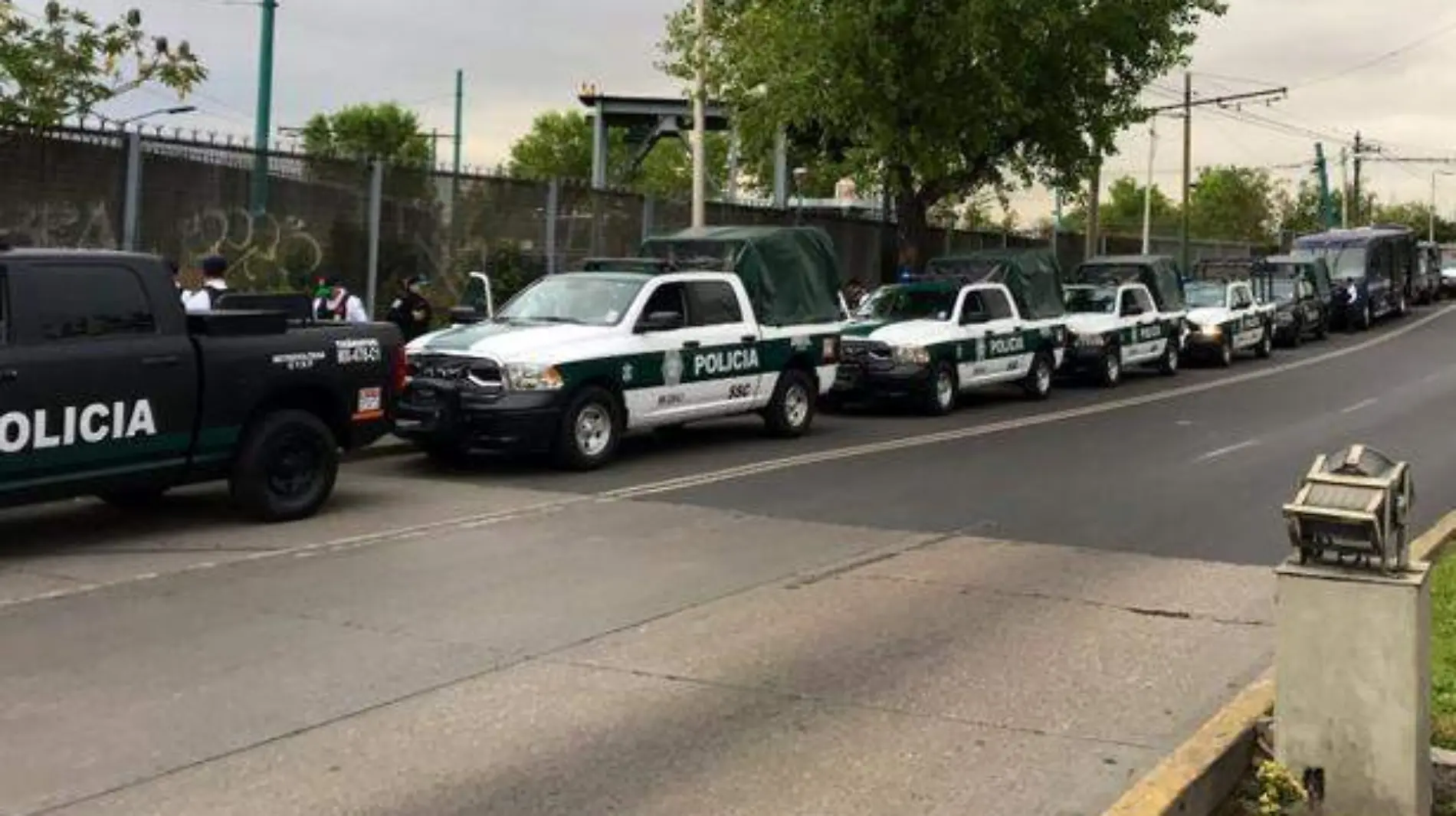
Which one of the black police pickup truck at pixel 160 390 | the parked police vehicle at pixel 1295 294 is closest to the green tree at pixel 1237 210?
the parked police vehicle at pixel 1295 294

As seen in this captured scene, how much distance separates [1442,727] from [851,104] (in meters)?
19.5

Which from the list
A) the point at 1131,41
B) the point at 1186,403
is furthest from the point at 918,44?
the point at 1186,403

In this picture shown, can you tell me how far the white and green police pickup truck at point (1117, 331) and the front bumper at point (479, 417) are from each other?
12945 millimetres

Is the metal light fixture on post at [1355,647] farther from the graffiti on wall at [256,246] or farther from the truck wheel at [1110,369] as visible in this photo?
the truck wheel at [1110,369]

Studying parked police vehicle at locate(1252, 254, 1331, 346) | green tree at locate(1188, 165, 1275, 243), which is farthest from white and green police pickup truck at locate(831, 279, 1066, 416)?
green tree at locate(1188, 165, 1275, 243)

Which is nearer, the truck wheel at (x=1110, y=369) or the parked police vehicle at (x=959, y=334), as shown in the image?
the parked police vehicle at (x=959, y=334)

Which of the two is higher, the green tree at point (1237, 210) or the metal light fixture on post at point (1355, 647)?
the green tree at point (1237, 210)

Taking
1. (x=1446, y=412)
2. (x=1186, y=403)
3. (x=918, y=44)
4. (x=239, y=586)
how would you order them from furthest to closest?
1. (x=918, y=44)
2. (x=1186, y=403)
3. (x=1446, y=412)
4. (x=239, y=586)

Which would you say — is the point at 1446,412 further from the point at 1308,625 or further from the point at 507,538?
the point at 1308,625

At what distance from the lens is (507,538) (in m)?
9.70

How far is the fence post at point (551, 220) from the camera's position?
70.9 feet

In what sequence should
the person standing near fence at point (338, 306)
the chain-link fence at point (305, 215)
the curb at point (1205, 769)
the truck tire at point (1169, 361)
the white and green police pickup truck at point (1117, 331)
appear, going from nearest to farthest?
the curb at point (1205, 769)
the chain-link fence at point (305, 215)
the person standing near fence at point (338, 306)
the white and green police pickup truck at point (1117, 331)
the truck tire at point (1169, 361)

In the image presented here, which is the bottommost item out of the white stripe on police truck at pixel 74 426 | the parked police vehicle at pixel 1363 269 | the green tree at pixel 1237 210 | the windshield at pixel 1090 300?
the white stripe on police truck at pixel 74 426

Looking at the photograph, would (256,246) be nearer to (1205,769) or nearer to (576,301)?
(576,301)
